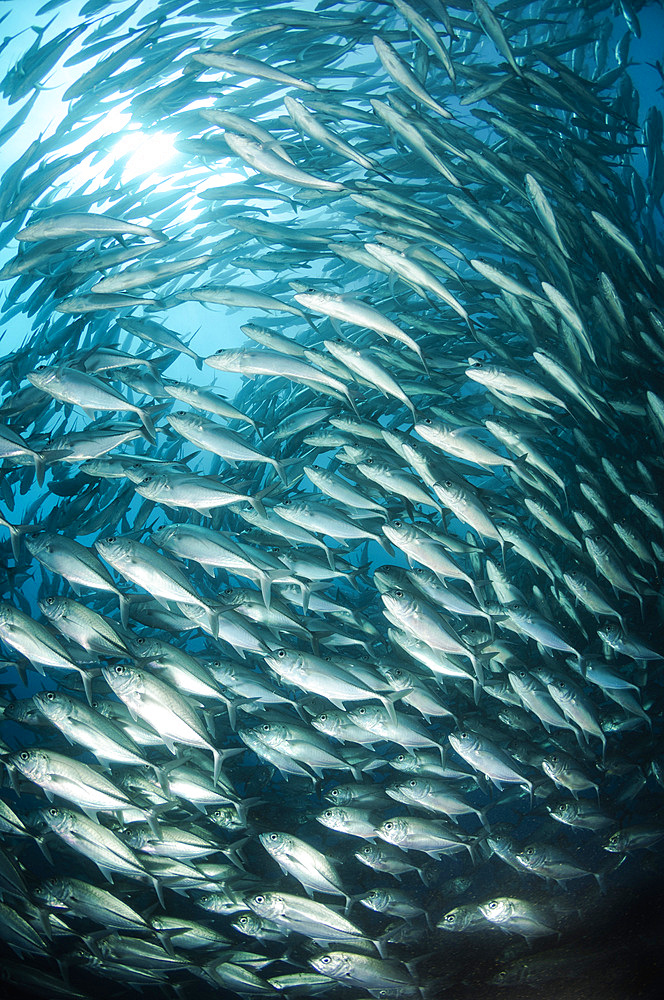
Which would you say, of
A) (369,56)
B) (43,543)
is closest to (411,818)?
(43,543)

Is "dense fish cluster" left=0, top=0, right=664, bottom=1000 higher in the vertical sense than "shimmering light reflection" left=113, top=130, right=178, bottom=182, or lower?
lower

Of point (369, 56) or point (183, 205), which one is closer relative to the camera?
point (183, 205)

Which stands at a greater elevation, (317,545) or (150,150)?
(150,150)

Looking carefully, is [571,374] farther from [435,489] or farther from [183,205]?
[183,205]

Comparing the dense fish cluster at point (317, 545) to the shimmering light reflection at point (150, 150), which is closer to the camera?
the dense fish cluster at point (317, 545)

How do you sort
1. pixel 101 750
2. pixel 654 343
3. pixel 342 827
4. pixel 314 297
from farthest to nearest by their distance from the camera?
pixel 654 343 < pixel 342 827 < pixel 314 297 < pixel 101 750

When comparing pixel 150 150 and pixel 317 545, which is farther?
pixel 150 150

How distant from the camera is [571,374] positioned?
3.36 m

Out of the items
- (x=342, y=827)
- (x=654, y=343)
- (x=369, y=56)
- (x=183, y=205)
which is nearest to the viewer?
(x=342, y=827)

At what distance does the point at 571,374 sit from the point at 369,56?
8.77 metres

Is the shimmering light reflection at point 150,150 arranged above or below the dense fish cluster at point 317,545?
above

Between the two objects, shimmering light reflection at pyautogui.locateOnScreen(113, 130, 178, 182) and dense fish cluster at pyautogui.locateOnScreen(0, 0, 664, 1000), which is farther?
shimmering light reflection at pyautogui.locateOnScreen(113, 130, 178, 182)

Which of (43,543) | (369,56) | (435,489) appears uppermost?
(369,56)

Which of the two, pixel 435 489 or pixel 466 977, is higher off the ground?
pixel 435 489
